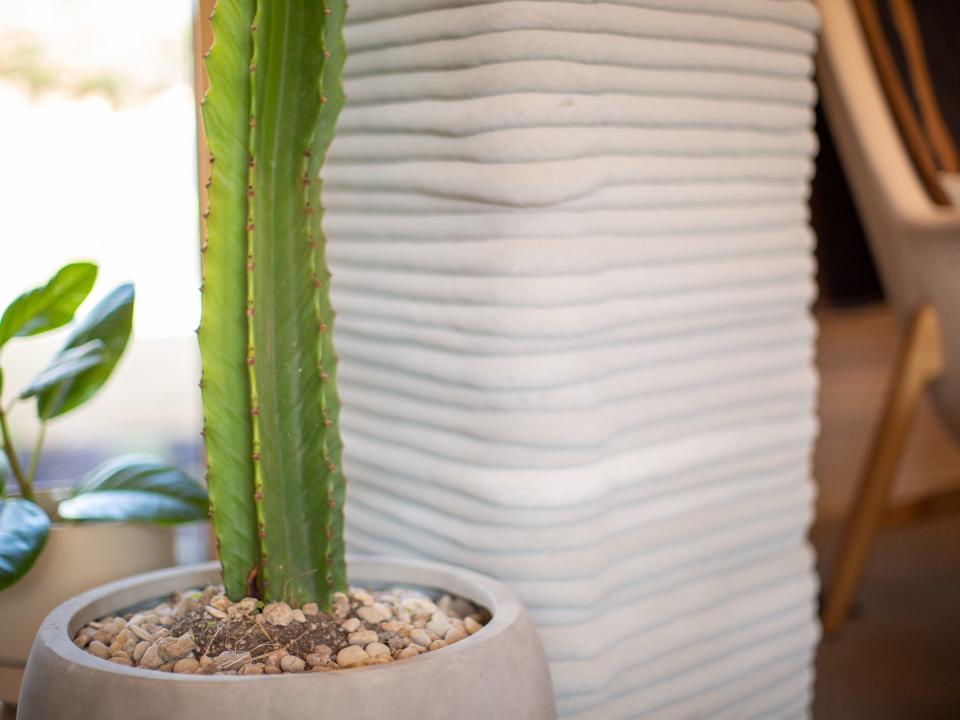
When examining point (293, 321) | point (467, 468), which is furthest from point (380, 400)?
point (293, 321)

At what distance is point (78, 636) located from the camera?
0.60 m

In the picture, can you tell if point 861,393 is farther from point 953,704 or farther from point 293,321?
point 293,321

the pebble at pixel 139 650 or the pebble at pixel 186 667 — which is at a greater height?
the pebble at pixel 186 667

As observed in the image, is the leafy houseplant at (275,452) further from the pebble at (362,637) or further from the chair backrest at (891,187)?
the chair backrest at (891,187)

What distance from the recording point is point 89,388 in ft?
2.77

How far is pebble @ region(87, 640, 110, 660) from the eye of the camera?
0.57 m

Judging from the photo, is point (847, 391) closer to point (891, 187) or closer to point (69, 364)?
point (891, 187)

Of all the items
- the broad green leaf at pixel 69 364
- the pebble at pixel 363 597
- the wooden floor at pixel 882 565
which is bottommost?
the wooden floor at pixel 882 565

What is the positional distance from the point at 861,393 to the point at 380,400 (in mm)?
1561

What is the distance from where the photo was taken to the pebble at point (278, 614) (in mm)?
597

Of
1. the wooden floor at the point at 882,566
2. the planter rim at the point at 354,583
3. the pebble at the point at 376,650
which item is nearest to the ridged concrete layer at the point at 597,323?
the planter rim at the point at 354,583

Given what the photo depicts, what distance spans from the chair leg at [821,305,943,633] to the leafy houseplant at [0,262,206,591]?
892 millimetres

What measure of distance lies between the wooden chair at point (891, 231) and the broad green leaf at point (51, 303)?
3.09ft

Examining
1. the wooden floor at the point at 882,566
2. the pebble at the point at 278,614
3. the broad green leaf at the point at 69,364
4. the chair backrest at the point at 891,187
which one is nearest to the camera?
the pebble at the point at 278,614
